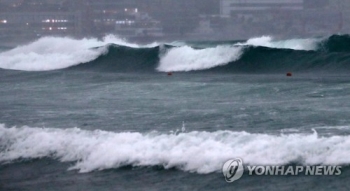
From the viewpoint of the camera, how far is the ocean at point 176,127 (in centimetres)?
1135

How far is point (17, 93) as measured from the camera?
2256 cm

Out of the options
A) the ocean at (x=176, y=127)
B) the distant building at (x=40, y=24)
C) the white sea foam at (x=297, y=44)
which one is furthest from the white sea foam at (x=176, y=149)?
the distant building at (x=40, y=24)

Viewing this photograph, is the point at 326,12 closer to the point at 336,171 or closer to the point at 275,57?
the point at 275,57

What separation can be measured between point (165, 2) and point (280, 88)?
147 ft

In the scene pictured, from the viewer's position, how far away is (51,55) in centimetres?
3753

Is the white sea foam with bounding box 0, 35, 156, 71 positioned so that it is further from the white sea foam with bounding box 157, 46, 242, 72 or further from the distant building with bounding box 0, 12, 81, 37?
the distant building with bounding box 0, 12, 81, 37

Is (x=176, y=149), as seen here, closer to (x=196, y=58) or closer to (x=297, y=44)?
(x=196, y=58)

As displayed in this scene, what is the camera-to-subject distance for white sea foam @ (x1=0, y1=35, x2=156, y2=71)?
35344mm

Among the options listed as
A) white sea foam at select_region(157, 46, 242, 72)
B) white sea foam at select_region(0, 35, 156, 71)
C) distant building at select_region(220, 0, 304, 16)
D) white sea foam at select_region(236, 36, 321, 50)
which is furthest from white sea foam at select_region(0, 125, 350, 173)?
distant building at select_region(220, 0, 304, 16)

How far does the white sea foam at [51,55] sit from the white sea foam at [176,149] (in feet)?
69.0

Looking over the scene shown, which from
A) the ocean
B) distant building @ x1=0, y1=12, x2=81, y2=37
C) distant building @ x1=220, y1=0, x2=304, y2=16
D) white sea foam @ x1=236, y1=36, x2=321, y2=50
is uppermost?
distant building @ x1=220, y1=0, x2=304, y2=16

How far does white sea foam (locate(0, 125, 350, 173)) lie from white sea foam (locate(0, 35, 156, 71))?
21019mm

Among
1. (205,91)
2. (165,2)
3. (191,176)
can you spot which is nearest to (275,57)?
(205,91)

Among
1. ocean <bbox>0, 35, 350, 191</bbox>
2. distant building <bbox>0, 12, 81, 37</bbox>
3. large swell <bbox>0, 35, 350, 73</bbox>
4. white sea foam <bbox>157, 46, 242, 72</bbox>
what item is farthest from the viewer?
distant building <bbox>0, 12, 81, 37</bbox>
